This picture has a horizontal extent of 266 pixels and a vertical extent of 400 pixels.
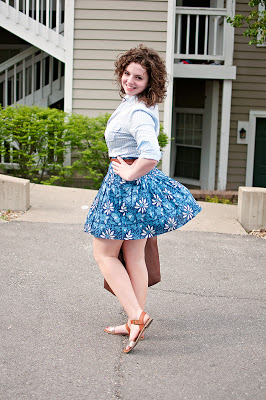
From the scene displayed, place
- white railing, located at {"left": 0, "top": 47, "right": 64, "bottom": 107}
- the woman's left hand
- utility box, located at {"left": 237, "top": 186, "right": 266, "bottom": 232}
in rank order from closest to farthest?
the woman's left hand → utility box, located at {"left": 237, "top": 186, "right": 266, "bottom": 232} → white railing, located at {"left": 0, "top": 47, "right": 64, "bottom": 107}

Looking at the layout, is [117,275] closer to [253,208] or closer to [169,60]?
[253,208]

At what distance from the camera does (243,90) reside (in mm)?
12703

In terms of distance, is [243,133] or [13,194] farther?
[243,133]

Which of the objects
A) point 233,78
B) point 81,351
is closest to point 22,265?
point 81,351

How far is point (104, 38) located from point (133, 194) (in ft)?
25.2

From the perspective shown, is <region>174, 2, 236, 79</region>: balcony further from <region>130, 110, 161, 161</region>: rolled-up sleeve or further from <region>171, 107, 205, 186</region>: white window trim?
<region>130, 110, 161, 161</region>: rolled-up sleeve

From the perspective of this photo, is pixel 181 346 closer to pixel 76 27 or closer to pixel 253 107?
pixel 76 27

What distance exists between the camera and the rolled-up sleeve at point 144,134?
133 inches

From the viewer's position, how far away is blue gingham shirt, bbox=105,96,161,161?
339cm

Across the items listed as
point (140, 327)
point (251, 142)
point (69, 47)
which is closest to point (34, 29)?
point (69, 47)

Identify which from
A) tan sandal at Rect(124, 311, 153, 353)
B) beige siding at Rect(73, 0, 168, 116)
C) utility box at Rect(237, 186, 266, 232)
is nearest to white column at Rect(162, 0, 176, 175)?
beige siding at Rect(73, 0, 168, 116)

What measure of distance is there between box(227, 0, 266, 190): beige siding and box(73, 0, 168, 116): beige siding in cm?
254

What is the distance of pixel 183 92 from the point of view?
14.0 metres

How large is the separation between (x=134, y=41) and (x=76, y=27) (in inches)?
41.9
